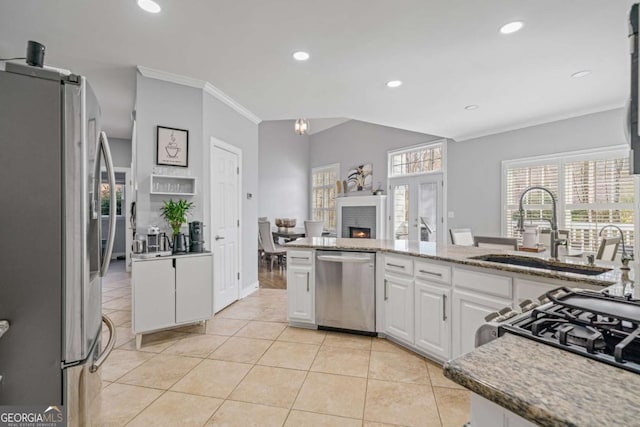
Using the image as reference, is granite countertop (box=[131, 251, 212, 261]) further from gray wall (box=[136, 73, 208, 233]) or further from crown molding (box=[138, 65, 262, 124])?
crown molding (box=[138, 65, 262, 124])

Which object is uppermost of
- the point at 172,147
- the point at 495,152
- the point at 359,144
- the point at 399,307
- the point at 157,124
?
the point at 359,144

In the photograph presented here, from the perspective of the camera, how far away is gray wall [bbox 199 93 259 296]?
11.7 feet

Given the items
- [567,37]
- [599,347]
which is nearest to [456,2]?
[567,37]

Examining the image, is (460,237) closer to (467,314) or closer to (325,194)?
(467,314)

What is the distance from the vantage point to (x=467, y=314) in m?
2.14

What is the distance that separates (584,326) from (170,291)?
2919mm

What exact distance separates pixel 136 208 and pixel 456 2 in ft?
10.7

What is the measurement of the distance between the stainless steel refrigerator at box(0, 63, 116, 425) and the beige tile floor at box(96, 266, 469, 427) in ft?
1.67

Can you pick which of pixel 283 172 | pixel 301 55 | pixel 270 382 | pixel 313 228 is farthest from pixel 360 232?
pixel 270 382

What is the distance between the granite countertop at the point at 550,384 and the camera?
0.48m

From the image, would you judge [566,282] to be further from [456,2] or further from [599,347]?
[456,2]

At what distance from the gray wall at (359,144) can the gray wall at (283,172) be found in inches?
21.1

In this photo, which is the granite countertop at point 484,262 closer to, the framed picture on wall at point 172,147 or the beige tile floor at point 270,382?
the beige tile floor at point 270,382

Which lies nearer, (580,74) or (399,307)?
(399,307)
